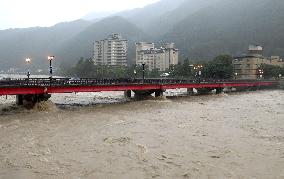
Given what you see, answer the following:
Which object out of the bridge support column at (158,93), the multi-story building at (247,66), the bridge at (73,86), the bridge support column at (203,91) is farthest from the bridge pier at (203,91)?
the multi-story building at (247,66)

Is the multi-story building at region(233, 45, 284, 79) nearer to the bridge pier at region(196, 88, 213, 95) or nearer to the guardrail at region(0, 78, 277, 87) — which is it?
the bridge pier at region(196, 88, 213, 95)

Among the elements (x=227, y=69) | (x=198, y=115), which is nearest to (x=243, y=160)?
(x=198, y=115)

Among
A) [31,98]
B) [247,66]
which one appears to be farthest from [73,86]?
[247,66]

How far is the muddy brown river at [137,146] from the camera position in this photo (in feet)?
70.6

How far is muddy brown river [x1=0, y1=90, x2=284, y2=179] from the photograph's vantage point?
21.5 meters

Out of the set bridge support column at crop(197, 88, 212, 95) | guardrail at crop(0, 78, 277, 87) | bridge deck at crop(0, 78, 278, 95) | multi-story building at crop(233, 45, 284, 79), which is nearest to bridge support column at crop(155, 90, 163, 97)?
bridge deck at crop(0, 78, 278, 95)

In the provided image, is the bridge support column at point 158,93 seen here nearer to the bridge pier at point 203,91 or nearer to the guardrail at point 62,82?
the guardrail at point 62,82

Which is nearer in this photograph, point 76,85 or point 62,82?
point 62,82

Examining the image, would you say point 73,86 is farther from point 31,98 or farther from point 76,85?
point 31,98

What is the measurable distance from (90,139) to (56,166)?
8.12 meters

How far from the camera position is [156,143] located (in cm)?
2905

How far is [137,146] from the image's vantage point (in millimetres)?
27922

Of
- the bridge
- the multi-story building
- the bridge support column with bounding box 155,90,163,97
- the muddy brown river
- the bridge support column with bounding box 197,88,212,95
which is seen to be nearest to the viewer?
the muddy brown river

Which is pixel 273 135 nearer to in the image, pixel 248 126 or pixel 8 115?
pixel 248 126
